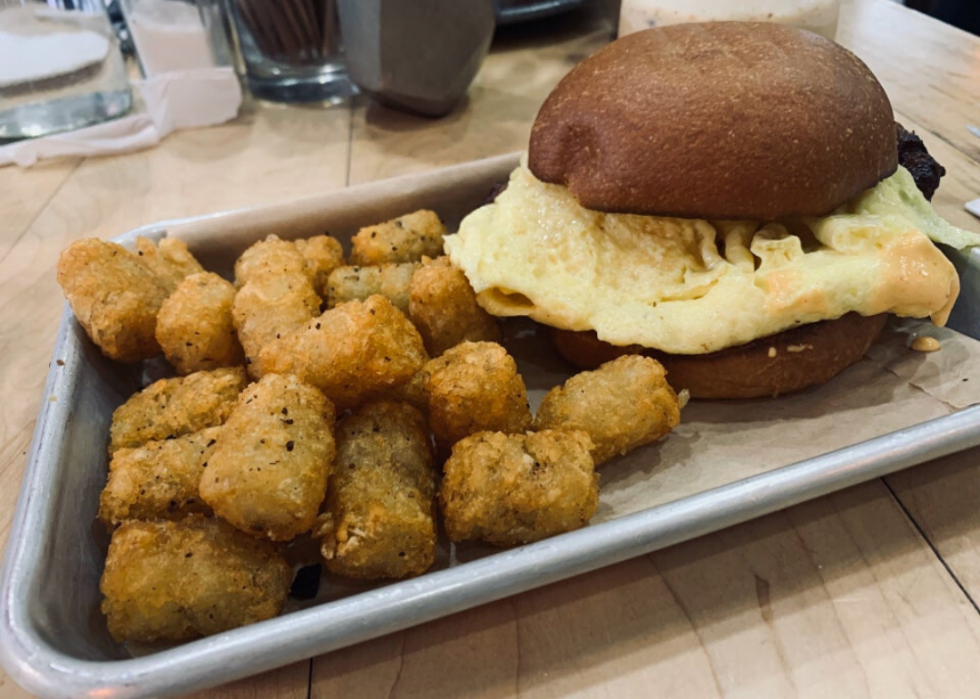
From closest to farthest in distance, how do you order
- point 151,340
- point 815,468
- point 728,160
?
1. point 815,468
2. point 728,160
3. point 151,340

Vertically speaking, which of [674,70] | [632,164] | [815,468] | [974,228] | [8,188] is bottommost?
[8,188]

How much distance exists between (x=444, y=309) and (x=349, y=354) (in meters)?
0.31

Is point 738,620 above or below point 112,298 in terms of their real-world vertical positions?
below

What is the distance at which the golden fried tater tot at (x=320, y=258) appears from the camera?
5.01 feet

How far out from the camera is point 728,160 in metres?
1.26

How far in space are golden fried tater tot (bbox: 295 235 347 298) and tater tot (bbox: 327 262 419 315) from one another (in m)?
0.04

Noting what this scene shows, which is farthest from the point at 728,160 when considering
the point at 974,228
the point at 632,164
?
the point at 974,228

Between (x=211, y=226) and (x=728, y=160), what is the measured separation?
3.62 feet

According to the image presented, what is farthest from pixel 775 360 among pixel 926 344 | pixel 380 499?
pixel 380 499

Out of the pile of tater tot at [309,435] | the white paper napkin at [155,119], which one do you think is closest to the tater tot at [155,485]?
the pile of tater tot at [309,435]

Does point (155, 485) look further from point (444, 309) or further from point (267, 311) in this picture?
point (444, 309)

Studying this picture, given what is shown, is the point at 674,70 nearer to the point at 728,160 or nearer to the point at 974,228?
the point at 728,160

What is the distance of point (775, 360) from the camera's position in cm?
129

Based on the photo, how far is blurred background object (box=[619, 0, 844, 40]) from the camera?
1970 mm
